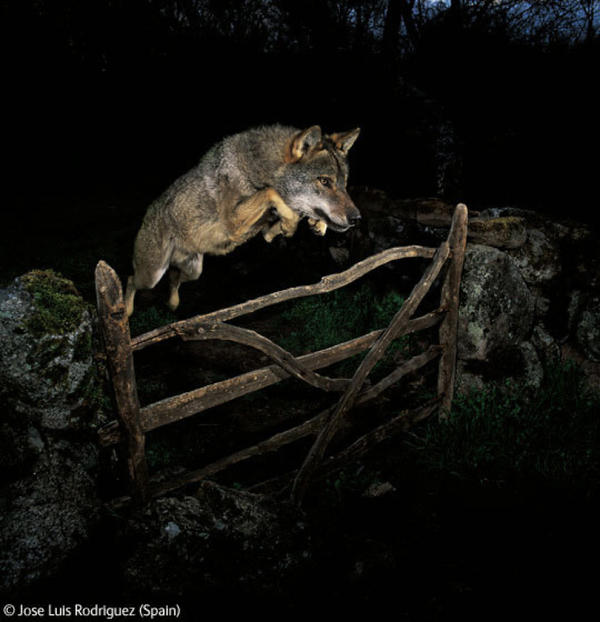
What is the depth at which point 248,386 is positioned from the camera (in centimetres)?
264

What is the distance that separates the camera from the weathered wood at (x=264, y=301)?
2123 mm

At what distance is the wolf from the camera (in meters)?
3.74

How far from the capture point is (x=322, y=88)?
27.1ft

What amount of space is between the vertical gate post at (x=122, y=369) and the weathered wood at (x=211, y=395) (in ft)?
0.26

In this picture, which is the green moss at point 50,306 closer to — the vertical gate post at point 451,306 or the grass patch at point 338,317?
the vertical gate post at point 451,306

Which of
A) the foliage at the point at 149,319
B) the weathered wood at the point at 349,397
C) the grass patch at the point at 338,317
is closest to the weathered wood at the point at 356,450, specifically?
the weathered wood at the point at 349,397

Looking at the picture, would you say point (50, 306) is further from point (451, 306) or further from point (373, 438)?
point (451, 306)

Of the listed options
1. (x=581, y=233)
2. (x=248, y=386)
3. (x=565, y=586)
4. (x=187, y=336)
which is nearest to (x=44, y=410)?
(x=187, y=336)

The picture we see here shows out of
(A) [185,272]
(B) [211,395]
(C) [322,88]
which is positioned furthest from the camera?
(C) [322,88]

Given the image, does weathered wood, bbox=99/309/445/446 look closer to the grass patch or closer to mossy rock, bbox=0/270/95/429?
mossy rock, bbox=0/270/95/429

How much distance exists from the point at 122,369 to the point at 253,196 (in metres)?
2.45

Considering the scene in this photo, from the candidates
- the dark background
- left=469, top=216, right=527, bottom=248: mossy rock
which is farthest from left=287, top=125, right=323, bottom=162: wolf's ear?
the dark background

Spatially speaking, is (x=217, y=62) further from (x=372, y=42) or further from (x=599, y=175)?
(x=599, y=175)

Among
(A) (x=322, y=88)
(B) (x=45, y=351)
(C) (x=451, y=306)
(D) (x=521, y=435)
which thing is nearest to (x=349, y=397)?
(C) (x=451, y=306)
